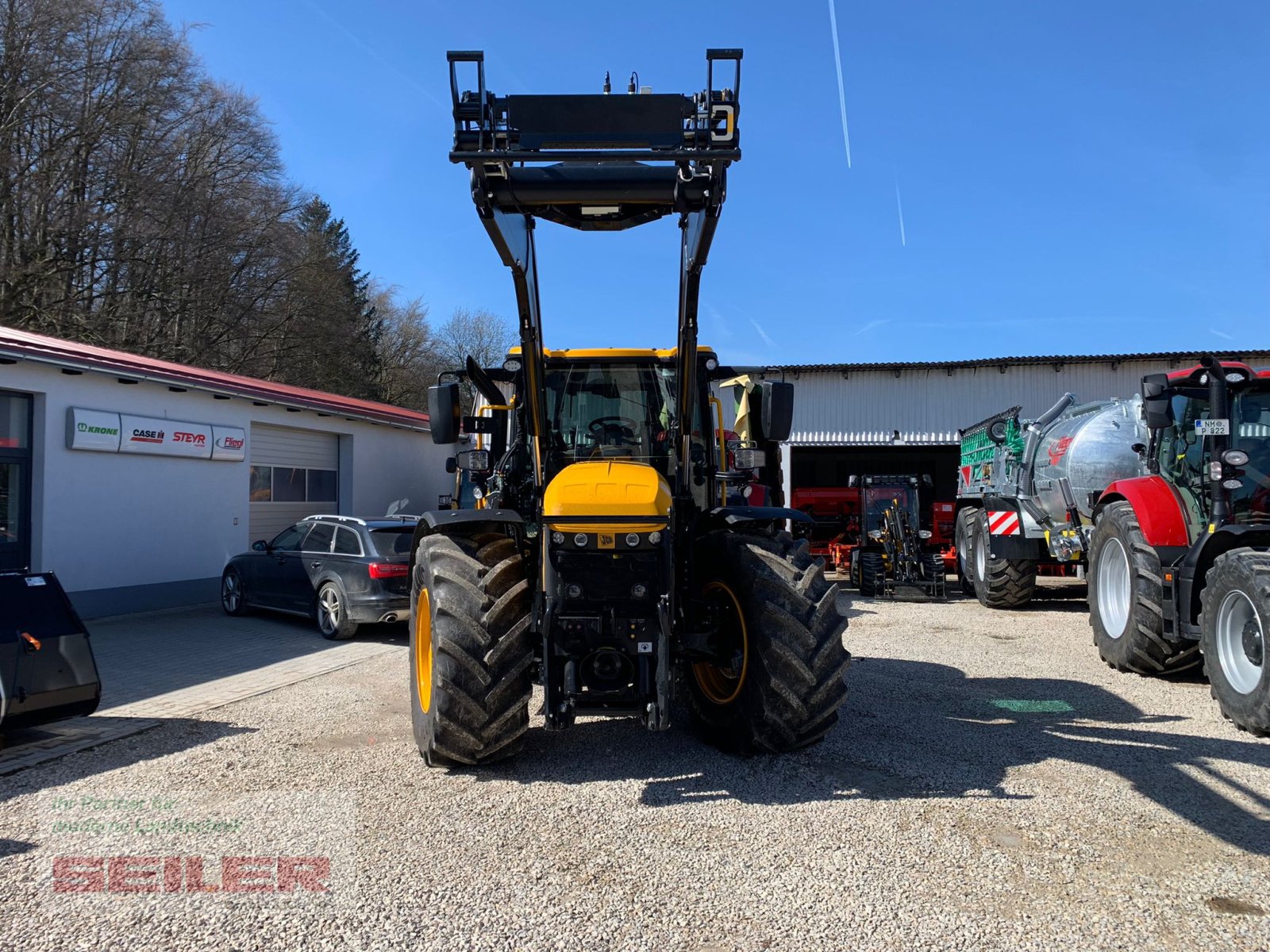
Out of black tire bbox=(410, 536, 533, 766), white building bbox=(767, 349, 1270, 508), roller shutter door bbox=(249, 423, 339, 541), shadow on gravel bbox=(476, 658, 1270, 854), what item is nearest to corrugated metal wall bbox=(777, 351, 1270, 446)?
white building bbox=(767, 349, 1270, 508)

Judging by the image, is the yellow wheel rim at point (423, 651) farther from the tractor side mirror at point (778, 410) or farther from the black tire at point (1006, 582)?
the black tire at point (1006, 582)

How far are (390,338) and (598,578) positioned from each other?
134ft

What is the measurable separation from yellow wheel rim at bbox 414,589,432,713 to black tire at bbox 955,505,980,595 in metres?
10.9

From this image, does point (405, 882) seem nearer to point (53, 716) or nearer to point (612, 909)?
point (612, 909)

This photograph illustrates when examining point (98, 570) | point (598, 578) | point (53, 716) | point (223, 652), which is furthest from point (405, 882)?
point (98, 570)

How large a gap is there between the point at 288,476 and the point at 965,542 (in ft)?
38.2

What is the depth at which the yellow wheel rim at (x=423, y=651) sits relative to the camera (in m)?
5.36

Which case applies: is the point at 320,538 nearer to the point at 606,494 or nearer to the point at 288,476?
the point at 288,476

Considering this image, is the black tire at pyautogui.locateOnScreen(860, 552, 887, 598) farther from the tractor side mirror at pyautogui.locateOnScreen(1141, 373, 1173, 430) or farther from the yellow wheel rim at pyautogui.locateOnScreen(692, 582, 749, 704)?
the yellow wheel rim at pyautogui.locateOnScreen(692, 582, 749, 704)

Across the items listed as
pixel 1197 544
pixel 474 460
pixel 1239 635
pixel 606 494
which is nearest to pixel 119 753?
pixel 474 460

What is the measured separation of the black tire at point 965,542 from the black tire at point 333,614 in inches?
378

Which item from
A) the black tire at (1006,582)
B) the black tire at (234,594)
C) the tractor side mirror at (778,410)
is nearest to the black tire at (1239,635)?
the tractor side mirror at (778,410)

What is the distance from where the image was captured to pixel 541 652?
4750mm

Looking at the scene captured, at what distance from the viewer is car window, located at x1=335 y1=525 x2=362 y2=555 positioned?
1011cm
